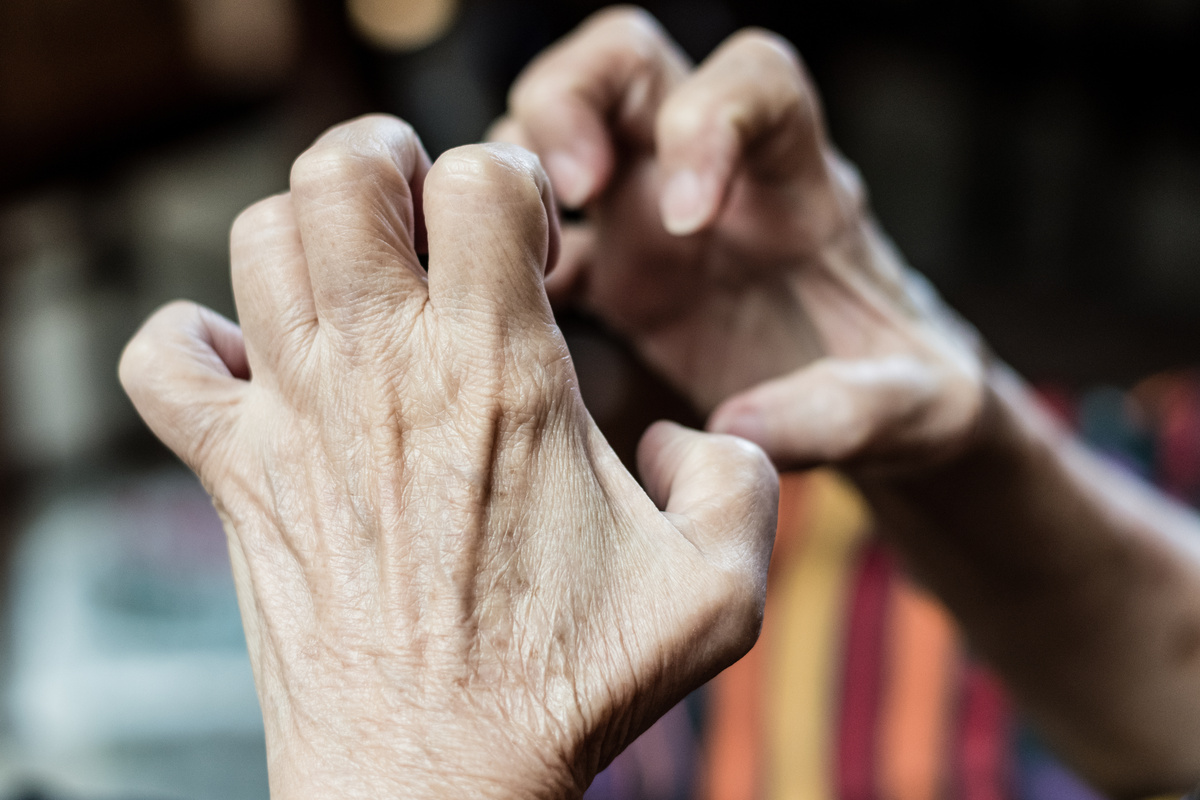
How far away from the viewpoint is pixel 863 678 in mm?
1573

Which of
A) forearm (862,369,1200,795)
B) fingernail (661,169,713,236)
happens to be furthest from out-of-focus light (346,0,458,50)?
forearm (862,369,1200,795)

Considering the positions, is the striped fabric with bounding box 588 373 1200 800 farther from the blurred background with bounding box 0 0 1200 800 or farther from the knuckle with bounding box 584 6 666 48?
the knuckle with bounding box 584 6 666 48

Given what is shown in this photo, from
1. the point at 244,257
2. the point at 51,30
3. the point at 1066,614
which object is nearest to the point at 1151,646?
the point at 1066,614

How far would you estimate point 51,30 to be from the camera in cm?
179

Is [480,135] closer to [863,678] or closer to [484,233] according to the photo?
[863,678]

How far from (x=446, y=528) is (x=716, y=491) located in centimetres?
18

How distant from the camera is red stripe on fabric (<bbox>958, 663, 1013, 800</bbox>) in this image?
1.48 metres

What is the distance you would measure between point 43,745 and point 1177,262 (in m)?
3.08

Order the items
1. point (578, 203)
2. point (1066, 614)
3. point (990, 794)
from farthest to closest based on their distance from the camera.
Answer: point (990, 794) → point (1066, 614) → point (578, 203)

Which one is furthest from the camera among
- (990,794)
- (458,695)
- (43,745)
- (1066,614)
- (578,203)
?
(43,745)

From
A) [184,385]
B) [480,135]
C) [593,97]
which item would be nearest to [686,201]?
[593,97]

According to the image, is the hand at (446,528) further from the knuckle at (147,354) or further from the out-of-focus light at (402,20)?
the out-of-focus light at (402,20)

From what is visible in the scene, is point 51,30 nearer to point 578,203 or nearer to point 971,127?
point 578,203

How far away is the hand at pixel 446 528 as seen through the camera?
1.56 feet
